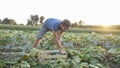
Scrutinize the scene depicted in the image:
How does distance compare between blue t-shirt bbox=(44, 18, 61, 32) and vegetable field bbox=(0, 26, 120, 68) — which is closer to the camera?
vegetable field bbox=(0, 26, 120, 68)

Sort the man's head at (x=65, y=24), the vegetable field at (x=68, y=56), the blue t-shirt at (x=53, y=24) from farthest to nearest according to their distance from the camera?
the blue t-shirt at (x=53, y=24) < the man's head at (x=65, y=24) < the vegetable field at (x=68, y=56)

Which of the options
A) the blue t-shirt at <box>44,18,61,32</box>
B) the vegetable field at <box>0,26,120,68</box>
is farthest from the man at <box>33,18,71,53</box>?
the vegetable field at <box>0,26,120,68</box>

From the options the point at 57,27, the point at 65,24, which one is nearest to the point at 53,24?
the point at 57,27

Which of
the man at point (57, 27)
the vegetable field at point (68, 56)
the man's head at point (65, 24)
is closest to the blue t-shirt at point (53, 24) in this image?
the man at point (57, 27)

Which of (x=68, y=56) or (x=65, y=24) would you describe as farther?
(x=68, y=56)

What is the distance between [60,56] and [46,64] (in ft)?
1.76

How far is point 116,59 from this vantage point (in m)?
8.30

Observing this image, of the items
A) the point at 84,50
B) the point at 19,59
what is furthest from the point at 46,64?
the point at 84,50

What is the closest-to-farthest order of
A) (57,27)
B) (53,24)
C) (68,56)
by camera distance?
1. (57,27)
2. (53,24)
3. (68,56)

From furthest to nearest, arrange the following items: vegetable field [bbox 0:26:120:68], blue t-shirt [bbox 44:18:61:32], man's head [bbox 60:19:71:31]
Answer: blue t-shirt [bbox 44:18:61:32], man's head [bbox 60:19:71:31], vegetable field [bbox 0:26:120:68]

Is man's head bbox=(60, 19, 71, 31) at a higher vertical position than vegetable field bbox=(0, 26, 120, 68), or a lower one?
higher

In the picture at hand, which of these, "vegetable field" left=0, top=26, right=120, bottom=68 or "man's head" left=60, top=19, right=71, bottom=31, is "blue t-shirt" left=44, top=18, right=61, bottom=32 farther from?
"vegetable field" left=0, top=26, right=120, bottom=68

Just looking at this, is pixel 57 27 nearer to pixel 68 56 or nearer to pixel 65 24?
pixel 65 24

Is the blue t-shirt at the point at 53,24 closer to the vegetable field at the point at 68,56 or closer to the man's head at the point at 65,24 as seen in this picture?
the man's head at the point at 65,24
